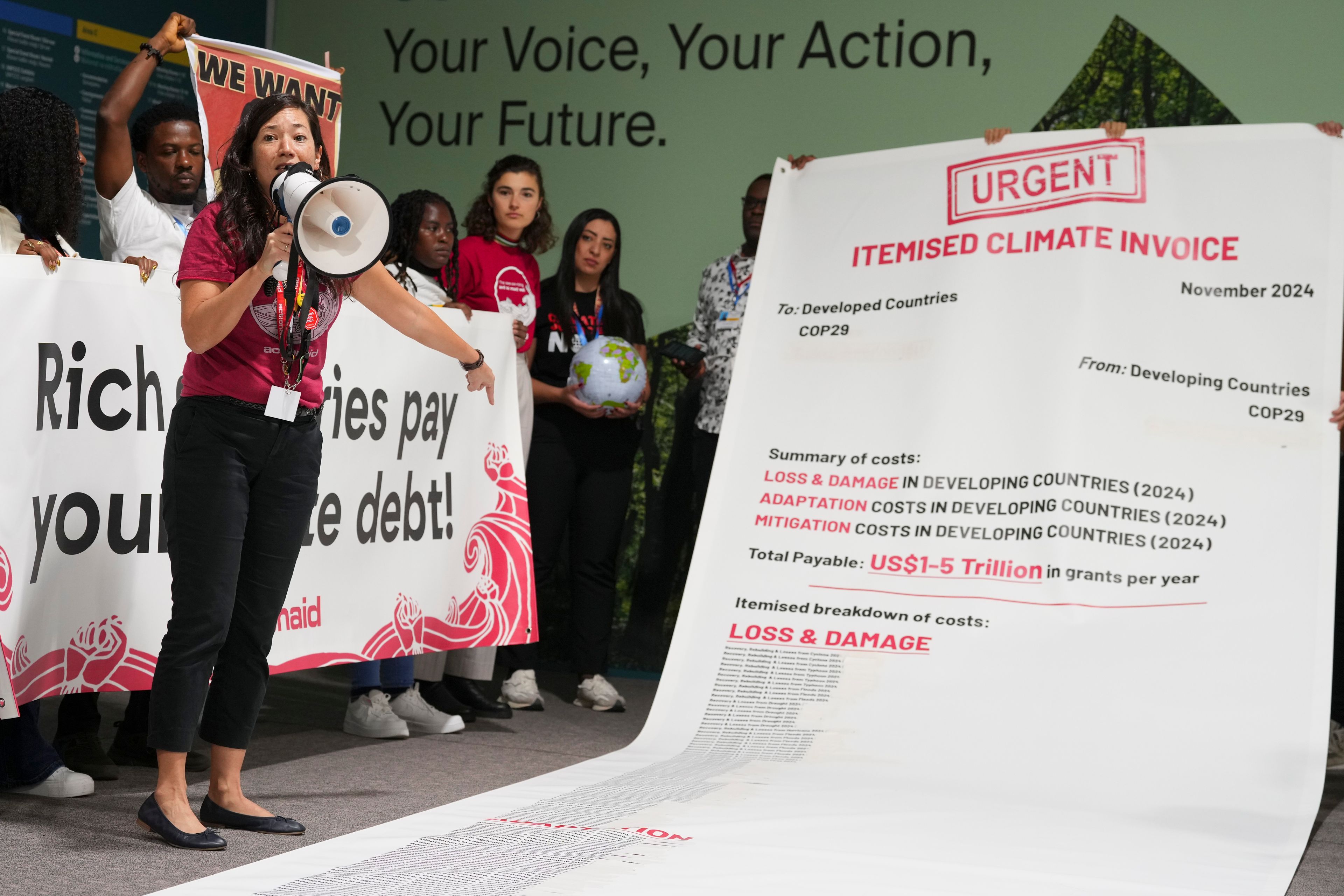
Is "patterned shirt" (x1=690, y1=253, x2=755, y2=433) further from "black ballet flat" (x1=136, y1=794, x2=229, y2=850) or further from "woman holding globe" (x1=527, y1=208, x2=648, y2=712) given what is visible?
"black ballet flat" (x1=136, y1=794, x2=229, y2=850)

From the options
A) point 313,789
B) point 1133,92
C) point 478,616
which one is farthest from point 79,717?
point 1133,92

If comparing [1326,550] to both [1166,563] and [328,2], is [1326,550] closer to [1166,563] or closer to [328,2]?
[1166,563]

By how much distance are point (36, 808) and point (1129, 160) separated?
2916mm

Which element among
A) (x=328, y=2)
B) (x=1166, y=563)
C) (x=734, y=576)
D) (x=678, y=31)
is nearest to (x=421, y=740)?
(x=734, y=576)

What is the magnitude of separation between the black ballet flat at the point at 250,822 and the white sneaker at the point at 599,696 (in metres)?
1.80

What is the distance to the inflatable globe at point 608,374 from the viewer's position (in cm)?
402

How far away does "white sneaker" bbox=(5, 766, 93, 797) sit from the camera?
2.81 metres

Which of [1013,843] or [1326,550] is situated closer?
[1013,843]

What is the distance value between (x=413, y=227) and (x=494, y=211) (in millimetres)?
341

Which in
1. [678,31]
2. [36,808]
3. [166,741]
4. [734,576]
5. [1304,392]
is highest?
[678,31]

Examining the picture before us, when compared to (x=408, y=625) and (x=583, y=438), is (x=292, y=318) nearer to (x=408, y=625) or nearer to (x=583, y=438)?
(x=408, y=625)

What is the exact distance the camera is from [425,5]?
5613 mm

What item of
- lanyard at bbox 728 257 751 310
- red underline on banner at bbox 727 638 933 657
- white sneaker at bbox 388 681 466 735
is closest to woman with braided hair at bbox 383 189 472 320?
lanyard at bbox 728 257 751 310

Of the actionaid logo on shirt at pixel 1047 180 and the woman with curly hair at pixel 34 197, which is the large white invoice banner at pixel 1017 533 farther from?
the woman with curly hair at pixel 34 197
